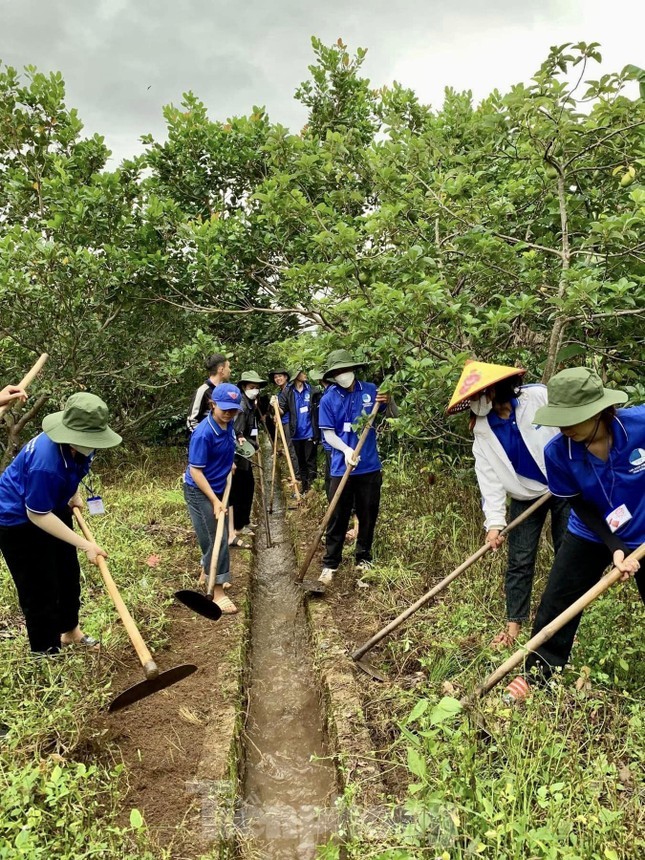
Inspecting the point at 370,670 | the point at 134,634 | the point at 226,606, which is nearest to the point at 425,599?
the point at 370,670

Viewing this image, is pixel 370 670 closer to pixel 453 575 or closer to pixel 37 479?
pixel 453 575

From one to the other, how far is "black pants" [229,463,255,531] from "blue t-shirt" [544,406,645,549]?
13.8 ft

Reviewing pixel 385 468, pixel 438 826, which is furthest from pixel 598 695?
pixel 385 468

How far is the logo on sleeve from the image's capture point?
8.25 feet

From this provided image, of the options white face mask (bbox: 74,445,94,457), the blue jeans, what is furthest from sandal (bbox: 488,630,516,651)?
white face mask (bbox: 74,445,94,457)

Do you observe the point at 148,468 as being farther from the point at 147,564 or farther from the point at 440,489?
the point at 440,489

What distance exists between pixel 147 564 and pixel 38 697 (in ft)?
7.08

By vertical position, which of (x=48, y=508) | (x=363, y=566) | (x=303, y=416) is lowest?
(x=363, y=566)

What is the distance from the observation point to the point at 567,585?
289cm

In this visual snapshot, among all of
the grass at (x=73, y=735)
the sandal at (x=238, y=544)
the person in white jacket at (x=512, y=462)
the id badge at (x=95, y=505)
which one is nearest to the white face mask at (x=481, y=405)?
the person in white jacket at (x=512, y=462)

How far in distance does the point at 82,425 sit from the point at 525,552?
2876 millimetres

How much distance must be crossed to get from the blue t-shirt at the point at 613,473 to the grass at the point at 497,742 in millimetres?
871

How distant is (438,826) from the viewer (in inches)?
87.5

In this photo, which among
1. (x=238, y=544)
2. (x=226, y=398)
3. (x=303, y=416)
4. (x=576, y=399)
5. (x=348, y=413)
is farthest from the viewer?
(x=303, y=416)
